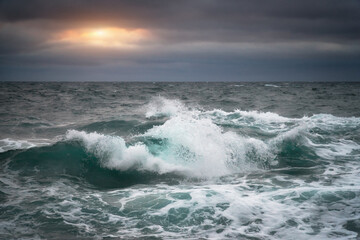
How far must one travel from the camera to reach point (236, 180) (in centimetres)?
805

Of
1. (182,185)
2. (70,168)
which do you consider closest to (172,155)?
(182,185)

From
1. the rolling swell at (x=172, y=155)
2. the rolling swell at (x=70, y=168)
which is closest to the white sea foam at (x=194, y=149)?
the rolling swell at (x=172, y=155)

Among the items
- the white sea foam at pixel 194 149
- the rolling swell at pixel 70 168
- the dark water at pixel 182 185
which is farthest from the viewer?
the white sea foam at pixel 194 149

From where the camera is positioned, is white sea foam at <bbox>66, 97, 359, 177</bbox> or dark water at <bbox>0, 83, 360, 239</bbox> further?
white sea foam at <bbox>66, 97, 359, 177</bbox>

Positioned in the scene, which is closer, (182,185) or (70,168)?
(182,185)

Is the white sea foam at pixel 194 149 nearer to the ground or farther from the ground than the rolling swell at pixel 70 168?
farther from the ground

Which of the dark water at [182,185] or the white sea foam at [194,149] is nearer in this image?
the dark water at [182,185]

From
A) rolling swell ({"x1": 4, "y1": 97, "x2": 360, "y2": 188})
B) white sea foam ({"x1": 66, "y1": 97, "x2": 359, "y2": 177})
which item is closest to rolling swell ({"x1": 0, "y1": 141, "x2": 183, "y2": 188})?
rolling swell ({"x1": 4, "y1": 97, "x2": 360, "y2": 188})

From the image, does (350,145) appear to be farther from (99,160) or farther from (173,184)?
(99,160)

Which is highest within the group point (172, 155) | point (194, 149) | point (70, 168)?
point (194, 149)

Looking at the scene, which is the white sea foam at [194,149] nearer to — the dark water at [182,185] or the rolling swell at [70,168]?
the dark water at [182,185]

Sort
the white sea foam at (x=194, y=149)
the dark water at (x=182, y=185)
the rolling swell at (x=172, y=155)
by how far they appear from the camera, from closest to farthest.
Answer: the dark water at (x=182, y=185) → the rolling swell at (x=172, y=155) → the white sea foam at (x=194, y=149)

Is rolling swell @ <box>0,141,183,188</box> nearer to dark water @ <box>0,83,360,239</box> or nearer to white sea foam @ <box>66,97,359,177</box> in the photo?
dark water @ <box>0,83,360,239</box>

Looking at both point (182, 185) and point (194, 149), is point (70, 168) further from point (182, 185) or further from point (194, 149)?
point (194, 149)
